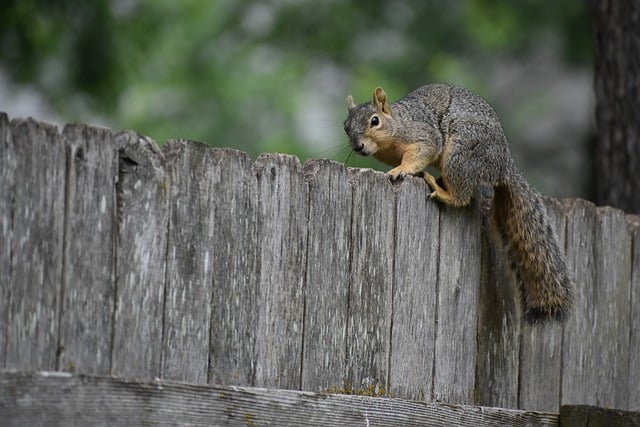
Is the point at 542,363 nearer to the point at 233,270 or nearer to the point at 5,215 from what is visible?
the point at 233,270

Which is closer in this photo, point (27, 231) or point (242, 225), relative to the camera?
point (27, 231)

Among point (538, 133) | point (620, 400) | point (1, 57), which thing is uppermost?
point (538, 133)

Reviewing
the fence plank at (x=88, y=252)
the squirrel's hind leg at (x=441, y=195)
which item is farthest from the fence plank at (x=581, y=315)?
the fence plank at (x=88, y=252)

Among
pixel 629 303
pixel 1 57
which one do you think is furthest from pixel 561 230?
pixel 1 57

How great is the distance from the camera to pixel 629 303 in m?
4.04

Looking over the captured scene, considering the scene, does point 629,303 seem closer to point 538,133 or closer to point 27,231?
point 27,231

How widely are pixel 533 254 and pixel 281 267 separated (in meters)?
1.13

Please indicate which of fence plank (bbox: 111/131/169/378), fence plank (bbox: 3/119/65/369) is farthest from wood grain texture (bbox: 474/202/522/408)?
fence plank (bbox: 3/119/65/369)

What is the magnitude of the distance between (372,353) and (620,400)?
129cm

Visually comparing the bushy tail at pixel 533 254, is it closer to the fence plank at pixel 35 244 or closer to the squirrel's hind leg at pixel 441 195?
the squirrel's hind leg at pixel 441 195

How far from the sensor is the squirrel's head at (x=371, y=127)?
14.0 ft

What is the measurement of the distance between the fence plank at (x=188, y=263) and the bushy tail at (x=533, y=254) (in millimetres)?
1343

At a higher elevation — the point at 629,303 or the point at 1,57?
the point at 1,57

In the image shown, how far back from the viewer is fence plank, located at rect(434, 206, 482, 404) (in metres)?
3.38
